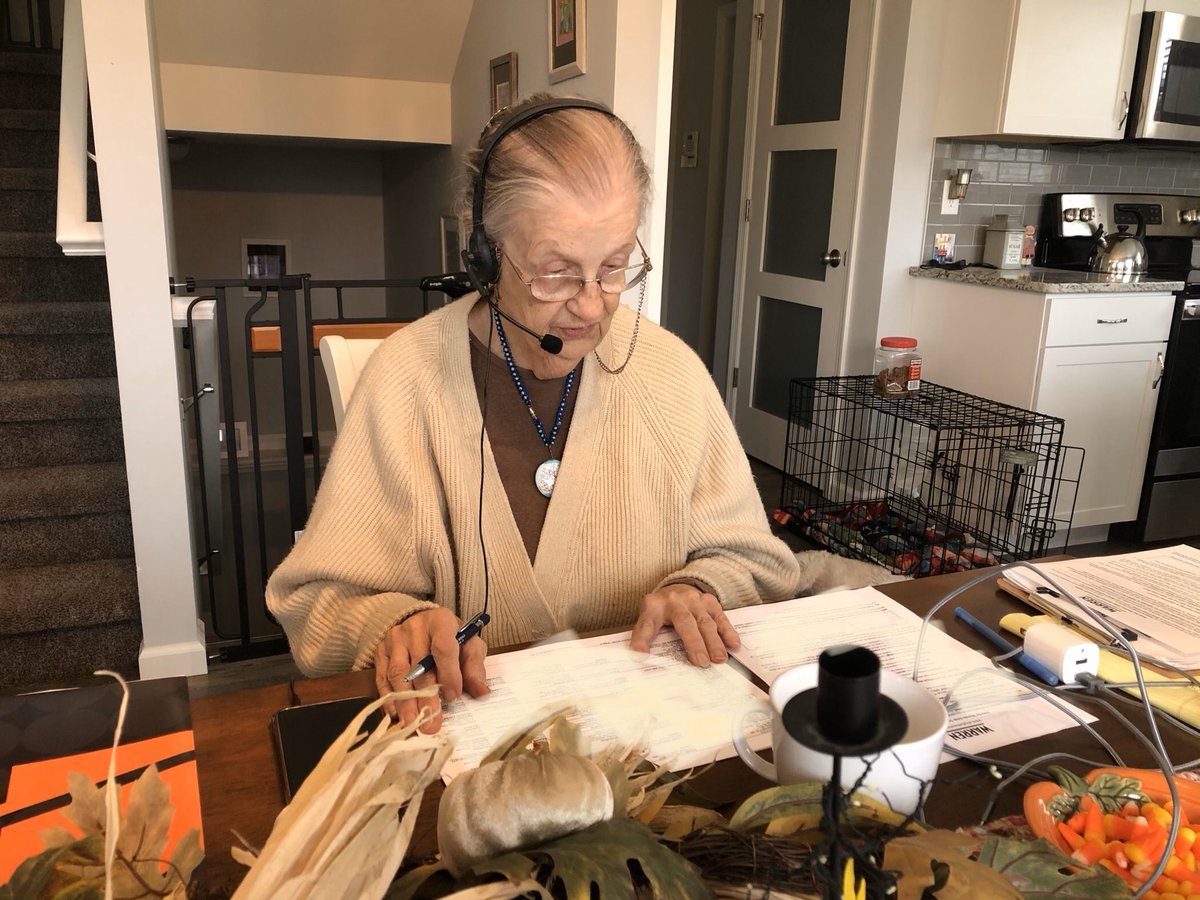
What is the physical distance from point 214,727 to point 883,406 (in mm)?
2999

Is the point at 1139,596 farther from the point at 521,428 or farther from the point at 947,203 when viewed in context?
the point at 947,203

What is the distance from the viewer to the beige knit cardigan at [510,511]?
1144 millimetres

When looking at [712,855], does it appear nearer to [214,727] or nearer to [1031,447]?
[214,727]

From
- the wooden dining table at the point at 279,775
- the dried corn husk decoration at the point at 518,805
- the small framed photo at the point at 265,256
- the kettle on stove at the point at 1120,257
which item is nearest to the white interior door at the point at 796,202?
the kettle on stove at the point at 1120,257

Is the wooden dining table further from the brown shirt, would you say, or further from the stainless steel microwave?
the stainless steel microwave

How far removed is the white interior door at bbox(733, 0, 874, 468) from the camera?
3.70 meters

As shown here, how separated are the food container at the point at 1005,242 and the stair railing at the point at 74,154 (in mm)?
3058

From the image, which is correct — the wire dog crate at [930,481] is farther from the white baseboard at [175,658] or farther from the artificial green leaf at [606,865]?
the artificial green leaf at [606,865]

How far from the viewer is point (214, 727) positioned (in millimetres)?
796

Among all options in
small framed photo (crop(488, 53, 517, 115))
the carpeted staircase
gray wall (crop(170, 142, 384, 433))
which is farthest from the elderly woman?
gray wall (crop(170, 142, 384, 433))

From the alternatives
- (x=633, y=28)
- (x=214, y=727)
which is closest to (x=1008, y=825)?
(x=214, y=727)

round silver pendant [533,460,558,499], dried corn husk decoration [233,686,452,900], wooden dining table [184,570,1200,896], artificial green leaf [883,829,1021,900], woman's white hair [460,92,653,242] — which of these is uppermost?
woman's white hair [460,92,653,242]

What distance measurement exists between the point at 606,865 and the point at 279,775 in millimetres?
445

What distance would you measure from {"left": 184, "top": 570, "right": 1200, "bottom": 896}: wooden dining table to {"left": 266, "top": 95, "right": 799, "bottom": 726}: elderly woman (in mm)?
180
